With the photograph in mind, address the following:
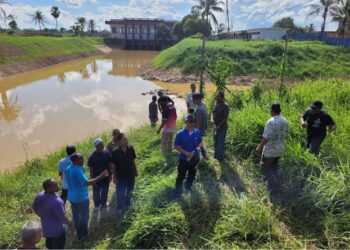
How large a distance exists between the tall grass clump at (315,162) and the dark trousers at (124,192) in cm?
281

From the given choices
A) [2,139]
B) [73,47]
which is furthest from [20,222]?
[73,47]

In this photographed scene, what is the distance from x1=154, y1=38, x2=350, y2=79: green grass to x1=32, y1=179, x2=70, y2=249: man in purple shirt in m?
24.7

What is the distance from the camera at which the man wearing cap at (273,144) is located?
17.7 feet

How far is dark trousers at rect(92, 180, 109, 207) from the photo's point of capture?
6.02 meters

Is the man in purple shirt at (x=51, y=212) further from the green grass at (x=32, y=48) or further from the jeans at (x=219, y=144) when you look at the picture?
the green grass at (x=32, y=48)

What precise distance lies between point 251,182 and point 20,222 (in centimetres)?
445

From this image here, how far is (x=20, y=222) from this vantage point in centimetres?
589

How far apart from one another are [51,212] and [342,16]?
45.9m

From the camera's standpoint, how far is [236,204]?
16.7 feet

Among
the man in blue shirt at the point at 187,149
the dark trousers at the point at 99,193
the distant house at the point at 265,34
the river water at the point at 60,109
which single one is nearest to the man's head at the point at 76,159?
the dark trousers at the point at 99,193

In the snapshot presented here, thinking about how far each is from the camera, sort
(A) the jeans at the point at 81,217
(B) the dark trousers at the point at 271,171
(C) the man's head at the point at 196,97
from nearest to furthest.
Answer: (A) the jeans at the point at 81,217 < (B) the dark trousers at the point at 271,171 < (C) the man's head at the point at 196,97

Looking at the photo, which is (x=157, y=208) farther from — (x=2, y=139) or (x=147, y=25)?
(x=147, y=25)

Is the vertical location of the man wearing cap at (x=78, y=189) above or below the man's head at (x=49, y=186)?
below

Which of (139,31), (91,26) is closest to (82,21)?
(91,26)
